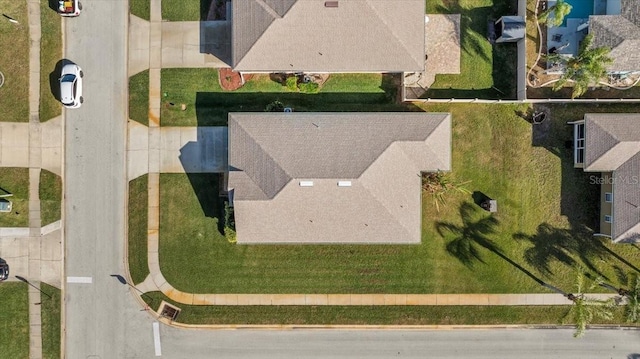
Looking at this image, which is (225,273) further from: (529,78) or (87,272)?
(529,78)

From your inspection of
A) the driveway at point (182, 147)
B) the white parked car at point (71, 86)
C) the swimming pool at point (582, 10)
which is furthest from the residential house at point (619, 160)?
the white parked car at point (71, 86)

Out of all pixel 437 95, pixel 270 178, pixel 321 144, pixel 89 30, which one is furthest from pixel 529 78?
pixel 89 30

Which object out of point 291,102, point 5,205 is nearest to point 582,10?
point 291,102

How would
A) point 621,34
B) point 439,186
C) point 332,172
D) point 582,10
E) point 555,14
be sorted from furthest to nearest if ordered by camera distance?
point 582,10 < point 439,186 < point 621,34 < point 555,14 < point 332,172

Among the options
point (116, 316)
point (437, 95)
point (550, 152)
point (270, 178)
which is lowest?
point (116, 316)

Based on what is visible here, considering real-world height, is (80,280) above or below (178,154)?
below

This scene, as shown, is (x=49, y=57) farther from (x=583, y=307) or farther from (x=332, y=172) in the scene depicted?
(x=583, y=307)
